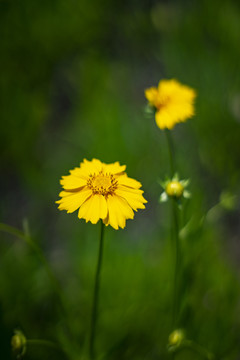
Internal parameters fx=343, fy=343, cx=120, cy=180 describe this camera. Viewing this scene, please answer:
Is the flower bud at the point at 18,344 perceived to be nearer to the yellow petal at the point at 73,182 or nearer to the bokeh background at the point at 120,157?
the bokeh background at the point at 120,157

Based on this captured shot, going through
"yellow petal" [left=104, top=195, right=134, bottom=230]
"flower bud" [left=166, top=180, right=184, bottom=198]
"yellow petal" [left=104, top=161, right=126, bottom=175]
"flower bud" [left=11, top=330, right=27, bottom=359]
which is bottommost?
"flower bud" [left=11, top=330, right=27, bottom=359]

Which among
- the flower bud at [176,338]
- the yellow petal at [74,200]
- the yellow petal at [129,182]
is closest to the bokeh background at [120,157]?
the flower bud at [176,338]

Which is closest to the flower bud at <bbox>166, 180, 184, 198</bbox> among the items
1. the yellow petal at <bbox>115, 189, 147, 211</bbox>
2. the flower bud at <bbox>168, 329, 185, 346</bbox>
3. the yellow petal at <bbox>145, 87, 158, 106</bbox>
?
the yellow petal at <bbox>115, 189, 147, 211</bbox>

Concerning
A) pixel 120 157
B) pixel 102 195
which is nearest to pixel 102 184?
pixel 102 195

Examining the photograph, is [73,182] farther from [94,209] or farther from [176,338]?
[176,338]

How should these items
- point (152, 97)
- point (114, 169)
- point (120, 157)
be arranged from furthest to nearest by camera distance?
1. point (120, 157)
2. point (152, 97)
3. point (114, 169)

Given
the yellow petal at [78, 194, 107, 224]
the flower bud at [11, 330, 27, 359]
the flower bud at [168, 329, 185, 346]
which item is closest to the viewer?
the yellow petal at [78, 194, 107, 224]

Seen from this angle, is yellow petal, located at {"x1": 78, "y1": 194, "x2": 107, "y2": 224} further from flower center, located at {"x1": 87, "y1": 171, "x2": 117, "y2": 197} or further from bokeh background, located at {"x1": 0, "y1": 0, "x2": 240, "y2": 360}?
bokeh background, located at {"x1": 0, "y1": 0, "x2": 240, "y2": 360}

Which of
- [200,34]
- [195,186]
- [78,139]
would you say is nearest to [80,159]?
[78,139]
